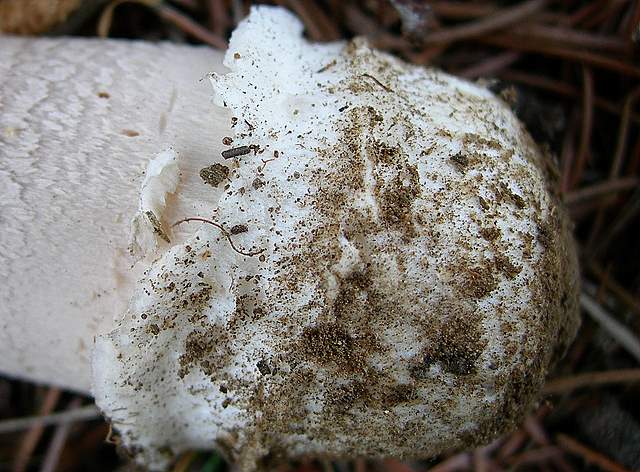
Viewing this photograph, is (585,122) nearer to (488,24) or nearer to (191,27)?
(488,24)

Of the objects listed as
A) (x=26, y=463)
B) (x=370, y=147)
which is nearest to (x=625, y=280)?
(x=370, y=147)

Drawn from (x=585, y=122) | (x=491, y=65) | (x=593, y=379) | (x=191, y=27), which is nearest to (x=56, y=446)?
(x=191, y=27)

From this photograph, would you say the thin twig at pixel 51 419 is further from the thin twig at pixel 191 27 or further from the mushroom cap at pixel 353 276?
the thin twig at pixel 191 27

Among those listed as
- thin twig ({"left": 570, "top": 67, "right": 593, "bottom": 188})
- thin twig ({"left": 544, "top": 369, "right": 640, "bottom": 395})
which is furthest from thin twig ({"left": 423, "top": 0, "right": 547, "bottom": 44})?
thin twig ({"left": 544, "top": 369, "right": 640, "bottom": 395})

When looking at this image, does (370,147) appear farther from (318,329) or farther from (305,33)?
(305,33)

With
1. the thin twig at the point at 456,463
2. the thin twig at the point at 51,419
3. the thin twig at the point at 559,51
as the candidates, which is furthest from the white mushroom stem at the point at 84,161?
the thin twig at the point at 456,463

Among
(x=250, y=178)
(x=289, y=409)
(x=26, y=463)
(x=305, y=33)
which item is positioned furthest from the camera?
(x=26, y=463)

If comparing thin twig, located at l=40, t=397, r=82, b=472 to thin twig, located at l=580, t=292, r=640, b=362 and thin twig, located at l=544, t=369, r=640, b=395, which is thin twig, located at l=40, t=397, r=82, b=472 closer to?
thin twig, located at l=544, t=369, r=640, b=395
